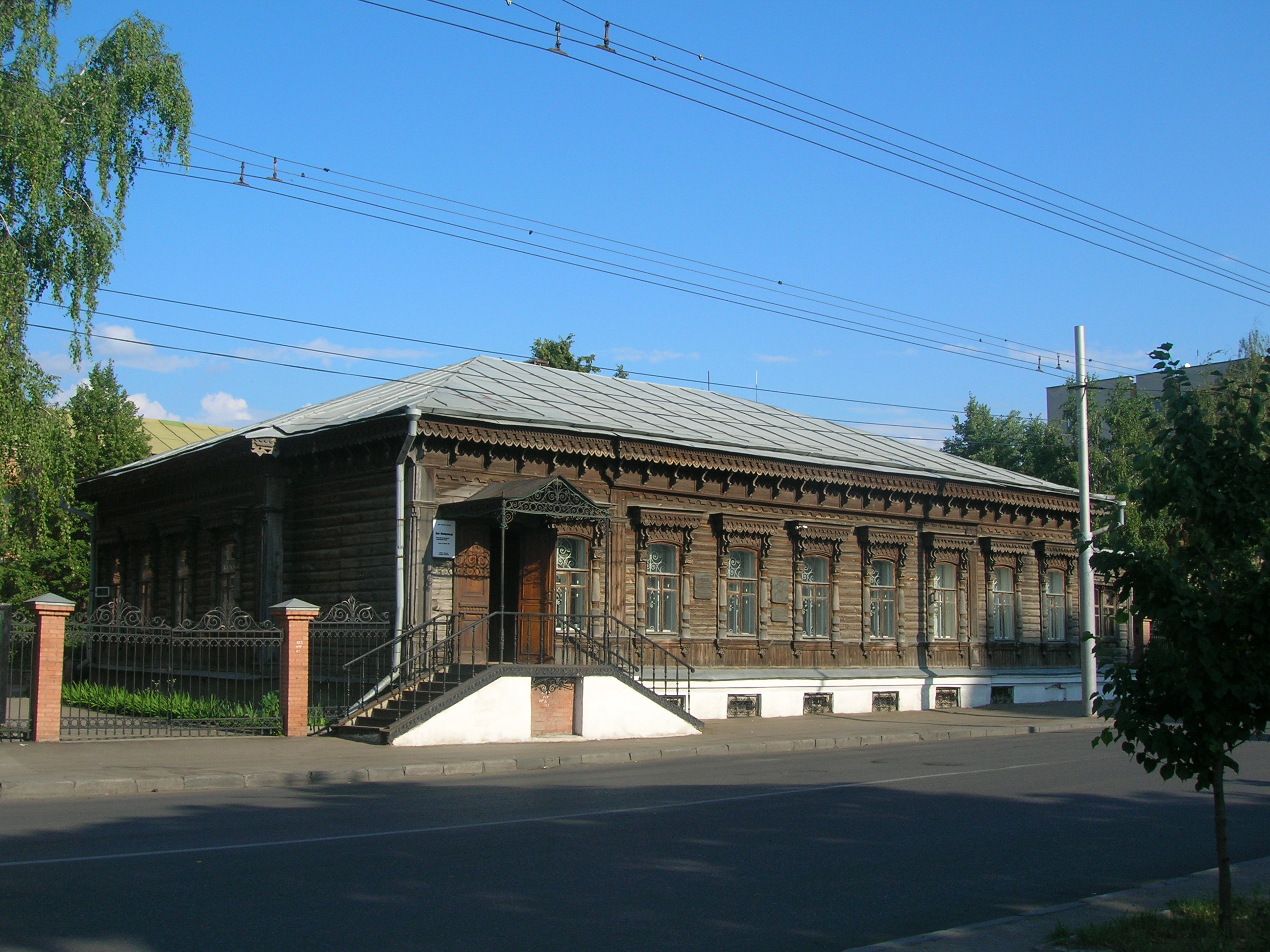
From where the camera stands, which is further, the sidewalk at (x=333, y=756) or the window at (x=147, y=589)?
the window at (x=147, y=589)

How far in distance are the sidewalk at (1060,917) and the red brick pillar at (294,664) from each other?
1313cm

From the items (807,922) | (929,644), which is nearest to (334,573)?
(929,644)

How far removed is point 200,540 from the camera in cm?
2527

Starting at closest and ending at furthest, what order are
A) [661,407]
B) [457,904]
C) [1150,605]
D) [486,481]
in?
[1150,605] → [457,904] → [486,481] → [661,407]

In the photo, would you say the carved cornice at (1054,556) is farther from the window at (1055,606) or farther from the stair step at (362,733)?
the stair step at (362,733)

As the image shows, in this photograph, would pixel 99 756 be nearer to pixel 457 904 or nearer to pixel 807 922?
pixel 457 904

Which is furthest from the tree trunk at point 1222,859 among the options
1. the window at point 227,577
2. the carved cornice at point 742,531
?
the window at point 227,577

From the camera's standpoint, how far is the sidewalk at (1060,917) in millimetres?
6152

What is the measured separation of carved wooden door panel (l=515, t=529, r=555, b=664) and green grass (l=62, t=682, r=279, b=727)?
14.2 feet

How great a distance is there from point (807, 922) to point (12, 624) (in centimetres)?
1438

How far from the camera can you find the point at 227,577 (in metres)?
24.3

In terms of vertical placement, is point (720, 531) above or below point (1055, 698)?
above

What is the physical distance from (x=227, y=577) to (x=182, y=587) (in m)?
2.26

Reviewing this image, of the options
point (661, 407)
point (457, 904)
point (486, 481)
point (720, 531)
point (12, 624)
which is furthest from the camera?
point (661, 407)
